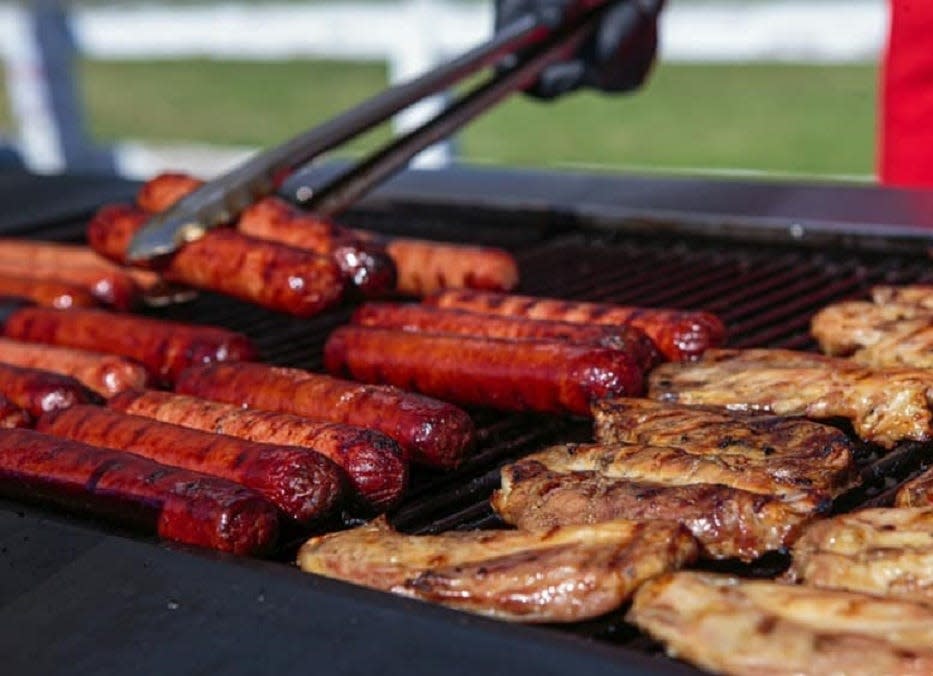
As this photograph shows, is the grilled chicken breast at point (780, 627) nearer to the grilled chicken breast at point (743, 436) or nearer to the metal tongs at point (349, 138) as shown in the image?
the grilled chicken breast at point (743, 436)

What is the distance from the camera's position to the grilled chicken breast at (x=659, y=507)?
2.89 meters

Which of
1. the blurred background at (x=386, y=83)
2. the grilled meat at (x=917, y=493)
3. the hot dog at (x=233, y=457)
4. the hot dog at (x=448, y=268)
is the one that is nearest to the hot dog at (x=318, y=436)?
the hot dog at (x=233, y=457)

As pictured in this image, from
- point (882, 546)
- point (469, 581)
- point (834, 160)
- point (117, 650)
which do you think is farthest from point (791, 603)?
point (834, 160)

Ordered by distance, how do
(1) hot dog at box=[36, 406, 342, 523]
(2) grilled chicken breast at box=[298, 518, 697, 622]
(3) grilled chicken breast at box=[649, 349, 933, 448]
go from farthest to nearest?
(3) grilled chicken breast at box=[649, 349, 933, 448]
(1) hot dog at box=[36, 406, 342, 523]
(2) grilled chicken breast at box=[298, 518, 697, 622]

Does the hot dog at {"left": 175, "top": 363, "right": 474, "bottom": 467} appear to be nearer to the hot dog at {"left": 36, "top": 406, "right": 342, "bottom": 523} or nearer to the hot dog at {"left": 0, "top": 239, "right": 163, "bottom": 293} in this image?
the hot dog at {"left": 36, "top": 406, "right": 342, "bottom": 523}

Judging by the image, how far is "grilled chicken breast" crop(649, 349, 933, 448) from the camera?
3.39m

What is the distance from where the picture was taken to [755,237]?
5145 millimetres

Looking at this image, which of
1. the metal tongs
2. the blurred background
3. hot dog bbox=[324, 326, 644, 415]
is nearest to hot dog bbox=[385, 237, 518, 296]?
the metal tongs

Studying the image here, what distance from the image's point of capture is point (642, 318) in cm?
409

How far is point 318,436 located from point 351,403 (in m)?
0.24

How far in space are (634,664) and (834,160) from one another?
1810 cm

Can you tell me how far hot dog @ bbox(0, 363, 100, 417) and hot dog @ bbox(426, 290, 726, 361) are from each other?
110 centimetres

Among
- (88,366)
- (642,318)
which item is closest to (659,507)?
(642,318)

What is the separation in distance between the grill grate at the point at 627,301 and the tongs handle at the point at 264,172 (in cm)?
42
